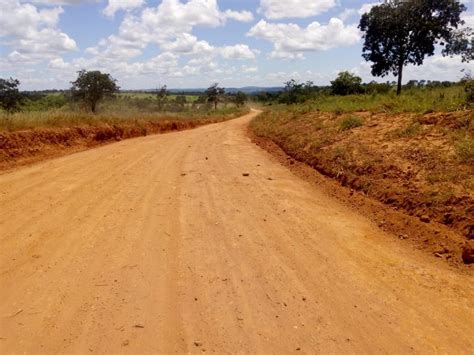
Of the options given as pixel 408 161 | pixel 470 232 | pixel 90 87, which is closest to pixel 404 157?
pixel 408 161

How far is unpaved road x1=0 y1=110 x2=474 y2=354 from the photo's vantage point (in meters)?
3.61

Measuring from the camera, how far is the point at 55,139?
1441cm

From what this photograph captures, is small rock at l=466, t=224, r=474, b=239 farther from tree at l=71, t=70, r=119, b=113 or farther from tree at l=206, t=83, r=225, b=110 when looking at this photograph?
tree at l=206, t=83, r=225, b=110

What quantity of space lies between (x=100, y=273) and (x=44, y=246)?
3.82 feet

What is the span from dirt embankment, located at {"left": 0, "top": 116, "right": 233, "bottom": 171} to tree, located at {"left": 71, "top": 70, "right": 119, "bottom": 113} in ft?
44.0

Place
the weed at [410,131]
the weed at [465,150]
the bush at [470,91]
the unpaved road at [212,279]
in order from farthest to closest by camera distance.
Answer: the bush at [470,91] < the weed at [410,131] < the weed at [465,150] < the unpaved road at [212,279]

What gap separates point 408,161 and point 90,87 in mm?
29988

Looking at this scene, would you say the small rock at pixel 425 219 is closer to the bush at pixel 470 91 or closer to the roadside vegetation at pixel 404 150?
the roadside vegetation at pixel 404 150

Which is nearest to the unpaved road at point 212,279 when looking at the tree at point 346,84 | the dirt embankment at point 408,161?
the dirt embankment at point 408,161

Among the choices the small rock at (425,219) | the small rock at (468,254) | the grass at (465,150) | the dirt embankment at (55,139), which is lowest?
the small rock at (468,254)

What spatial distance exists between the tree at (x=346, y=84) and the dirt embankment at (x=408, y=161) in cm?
2571

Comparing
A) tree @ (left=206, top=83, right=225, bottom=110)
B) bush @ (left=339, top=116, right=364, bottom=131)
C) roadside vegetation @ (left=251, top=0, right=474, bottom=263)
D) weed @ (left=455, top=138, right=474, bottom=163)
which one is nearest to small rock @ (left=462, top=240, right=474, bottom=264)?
roadside vegetation @ (left=251, top=0, right=474, bottom=263)

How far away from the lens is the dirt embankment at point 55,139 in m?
11.9

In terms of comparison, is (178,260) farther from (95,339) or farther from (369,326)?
(369,326)
